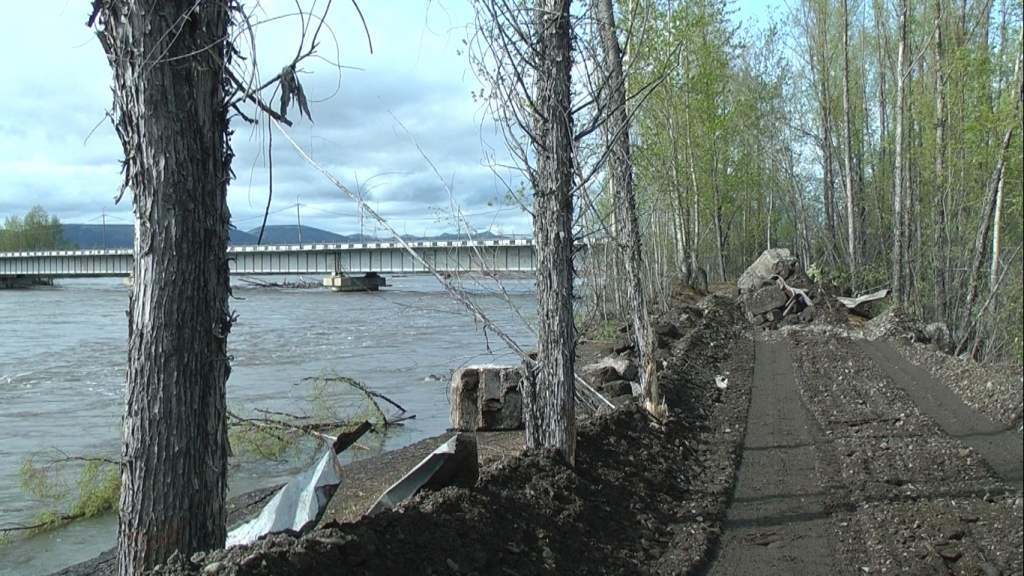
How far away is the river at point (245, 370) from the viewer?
29.4 ft

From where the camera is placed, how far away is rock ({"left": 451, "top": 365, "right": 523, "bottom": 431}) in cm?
1125

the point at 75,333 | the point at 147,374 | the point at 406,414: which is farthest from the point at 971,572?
the point at 75,333

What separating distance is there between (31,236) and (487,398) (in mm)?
100980

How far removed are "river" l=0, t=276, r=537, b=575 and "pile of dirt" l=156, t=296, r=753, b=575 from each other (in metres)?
1.55

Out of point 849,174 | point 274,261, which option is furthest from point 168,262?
point 274,261

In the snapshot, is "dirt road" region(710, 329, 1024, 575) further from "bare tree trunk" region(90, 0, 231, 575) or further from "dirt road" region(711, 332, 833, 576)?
"bare tree trunk" region(90, 0, 231, 575)

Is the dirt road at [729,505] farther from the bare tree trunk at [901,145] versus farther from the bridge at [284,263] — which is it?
the bridge at [284,263]

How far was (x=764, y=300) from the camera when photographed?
78.8ft

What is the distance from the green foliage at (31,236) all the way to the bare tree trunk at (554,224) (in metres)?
99.0

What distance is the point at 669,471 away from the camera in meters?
7.55

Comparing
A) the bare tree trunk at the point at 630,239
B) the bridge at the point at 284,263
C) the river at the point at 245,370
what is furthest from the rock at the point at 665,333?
the bridge at the point at 284,263

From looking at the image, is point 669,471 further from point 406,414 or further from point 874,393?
point 406,414

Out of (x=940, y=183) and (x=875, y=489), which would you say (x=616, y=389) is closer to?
(x=875, y=489)

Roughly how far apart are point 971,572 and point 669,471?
2.82 metres
